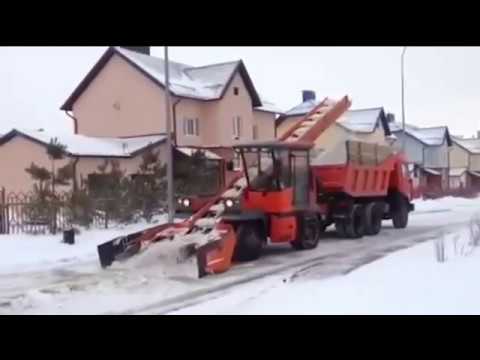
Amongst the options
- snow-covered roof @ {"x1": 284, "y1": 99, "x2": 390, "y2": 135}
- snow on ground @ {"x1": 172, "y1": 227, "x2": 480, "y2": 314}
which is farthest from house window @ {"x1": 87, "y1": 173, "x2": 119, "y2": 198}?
Result: snow on ground @ {"x1": 172, "y1": 227, "x2": 480, "y2": 314}

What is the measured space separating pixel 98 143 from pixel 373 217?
12.6m

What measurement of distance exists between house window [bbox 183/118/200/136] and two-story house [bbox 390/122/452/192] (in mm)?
9235

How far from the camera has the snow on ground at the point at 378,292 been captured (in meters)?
6.42

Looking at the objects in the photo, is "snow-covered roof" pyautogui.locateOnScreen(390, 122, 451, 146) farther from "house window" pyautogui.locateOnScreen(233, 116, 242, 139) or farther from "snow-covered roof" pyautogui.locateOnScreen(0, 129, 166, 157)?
"snow-covered roof" pyautogui.locateOnScreen(0, 129, 166, 157)

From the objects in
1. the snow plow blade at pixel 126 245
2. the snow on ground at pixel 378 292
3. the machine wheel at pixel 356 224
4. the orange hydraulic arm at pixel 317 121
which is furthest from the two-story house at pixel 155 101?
the snow on ground at pixel 378 292

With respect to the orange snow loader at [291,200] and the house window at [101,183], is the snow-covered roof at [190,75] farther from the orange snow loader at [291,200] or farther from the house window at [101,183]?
the orange snow loader at [291,200]

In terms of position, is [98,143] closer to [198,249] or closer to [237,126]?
[237,126]

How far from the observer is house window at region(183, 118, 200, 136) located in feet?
91.3

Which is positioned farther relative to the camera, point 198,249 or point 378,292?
point 198,249

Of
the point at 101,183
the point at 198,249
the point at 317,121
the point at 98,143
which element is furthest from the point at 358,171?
the point at 98,143

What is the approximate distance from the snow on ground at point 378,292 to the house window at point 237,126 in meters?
19.4

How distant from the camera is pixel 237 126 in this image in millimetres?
29766
